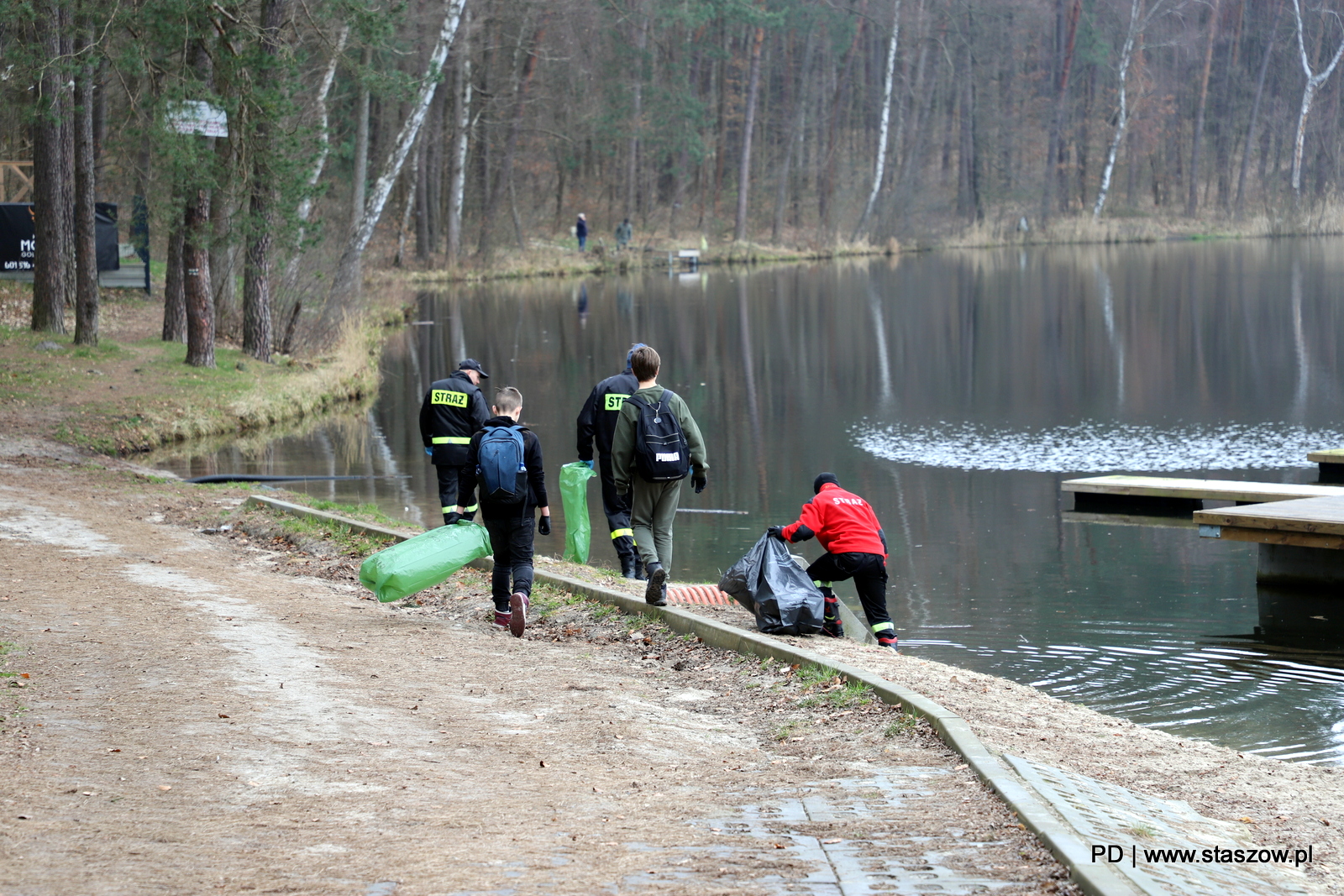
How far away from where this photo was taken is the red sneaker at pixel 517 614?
852cm

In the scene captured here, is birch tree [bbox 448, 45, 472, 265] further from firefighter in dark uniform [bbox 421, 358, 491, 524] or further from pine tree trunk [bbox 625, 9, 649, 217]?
firefighter in dark uniform [bbox 421, 358, 491, 524]

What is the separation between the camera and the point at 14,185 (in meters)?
30.9

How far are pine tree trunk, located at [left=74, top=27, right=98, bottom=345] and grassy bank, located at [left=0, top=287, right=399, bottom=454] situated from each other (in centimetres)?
46

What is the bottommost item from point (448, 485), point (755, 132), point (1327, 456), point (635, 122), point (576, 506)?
point (1327, 456)

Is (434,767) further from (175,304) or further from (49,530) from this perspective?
(175,304)

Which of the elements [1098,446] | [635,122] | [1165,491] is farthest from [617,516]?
[635,122]

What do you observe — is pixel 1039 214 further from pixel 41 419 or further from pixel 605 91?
pixel 41 419

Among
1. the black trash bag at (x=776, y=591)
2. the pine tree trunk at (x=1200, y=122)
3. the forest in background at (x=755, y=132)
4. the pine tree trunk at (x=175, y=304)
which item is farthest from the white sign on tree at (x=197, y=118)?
the pine tree trunk at (x=1200, y=122)

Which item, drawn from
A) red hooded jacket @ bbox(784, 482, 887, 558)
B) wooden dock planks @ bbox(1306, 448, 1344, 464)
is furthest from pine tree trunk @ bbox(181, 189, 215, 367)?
wooden dock planks @ bbox(1306, 448, 1344, 464)

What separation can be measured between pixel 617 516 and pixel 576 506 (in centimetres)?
93

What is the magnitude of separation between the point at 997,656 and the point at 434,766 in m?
Answer: 5.23

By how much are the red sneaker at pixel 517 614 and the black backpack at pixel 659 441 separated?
1235 mm

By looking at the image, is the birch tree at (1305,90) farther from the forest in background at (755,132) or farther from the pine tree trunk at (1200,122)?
the pine tree trunk at (1200,122)

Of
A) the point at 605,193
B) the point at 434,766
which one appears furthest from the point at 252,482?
the point at 605,193
